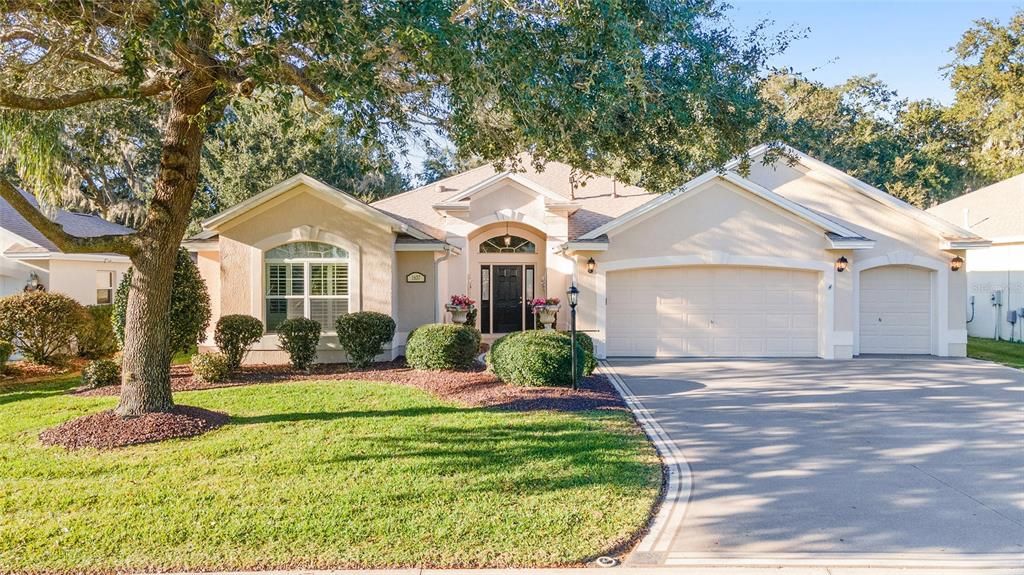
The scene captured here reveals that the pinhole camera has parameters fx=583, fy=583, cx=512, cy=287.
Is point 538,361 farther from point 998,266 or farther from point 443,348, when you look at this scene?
point 998,266

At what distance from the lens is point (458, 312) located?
15.4 meters

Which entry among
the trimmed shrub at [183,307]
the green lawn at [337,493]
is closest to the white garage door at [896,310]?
the green lawn at [337,493]

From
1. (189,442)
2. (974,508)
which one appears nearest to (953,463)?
(974,508)

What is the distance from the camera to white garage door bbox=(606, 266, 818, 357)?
576 inches

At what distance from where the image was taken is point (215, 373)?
11125 millimetres

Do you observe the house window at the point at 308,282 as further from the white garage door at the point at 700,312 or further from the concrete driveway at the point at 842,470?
the concrete driveway at the point at 842,470

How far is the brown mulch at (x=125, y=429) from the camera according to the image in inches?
281

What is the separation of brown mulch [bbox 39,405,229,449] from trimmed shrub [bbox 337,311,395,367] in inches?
180

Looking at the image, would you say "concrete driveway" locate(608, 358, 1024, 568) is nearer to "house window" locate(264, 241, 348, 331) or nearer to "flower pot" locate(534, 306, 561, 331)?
"flower pot" locate(534, 306, 561, 331)

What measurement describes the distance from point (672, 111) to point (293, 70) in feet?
16.4

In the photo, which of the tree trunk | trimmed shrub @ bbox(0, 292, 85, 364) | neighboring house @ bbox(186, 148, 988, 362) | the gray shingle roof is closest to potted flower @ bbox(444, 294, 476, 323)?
neighboring house @ bbox(186, 148, 988, 362)

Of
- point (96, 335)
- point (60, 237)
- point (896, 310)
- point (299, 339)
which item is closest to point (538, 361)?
point (299, 339)

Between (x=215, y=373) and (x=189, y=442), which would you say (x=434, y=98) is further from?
(x=215, y=373)

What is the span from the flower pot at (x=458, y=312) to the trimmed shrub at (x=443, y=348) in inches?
121
